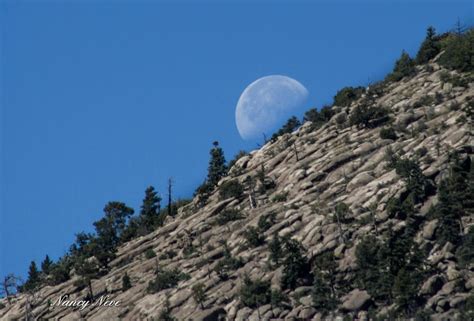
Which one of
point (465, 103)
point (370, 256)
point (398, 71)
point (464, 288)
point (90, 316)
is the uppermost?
point (398, 71)

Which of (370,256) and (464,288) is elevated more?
(370,256)

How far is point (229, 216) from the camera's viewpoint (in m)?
148

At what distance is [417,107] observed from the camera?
158 m

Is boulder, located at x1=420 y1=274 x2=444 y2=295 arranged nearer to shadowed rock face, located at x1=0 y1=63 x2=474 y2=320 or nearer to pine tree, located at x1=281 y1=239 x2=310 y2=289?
shadowed rock face, located at x1=0 y1=63 x2=474 y2=320

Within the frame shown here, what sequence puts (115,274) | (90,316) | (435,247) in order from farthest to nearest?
(115,274) < (90,316) < (435,247)

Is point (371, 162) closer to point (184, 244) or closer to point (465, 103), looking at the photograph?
point (465, 103)

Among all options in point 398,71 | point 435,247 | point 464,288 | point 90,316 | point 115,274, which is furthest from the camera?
point 398,71

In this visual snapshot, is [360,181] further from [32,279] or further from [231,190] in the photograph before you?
[32,279]

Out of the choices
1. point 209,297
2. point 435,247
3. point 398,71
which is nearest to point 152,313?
point 209,297

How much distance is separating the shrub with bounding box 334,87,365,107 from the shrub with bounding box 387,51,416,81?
5.32 metres

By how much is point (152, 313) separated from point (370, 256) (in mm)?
25098

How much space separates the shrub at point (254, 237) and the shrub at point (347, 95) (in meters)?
43.9

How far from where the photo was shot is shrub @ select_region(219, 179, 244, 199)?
15550 cm
